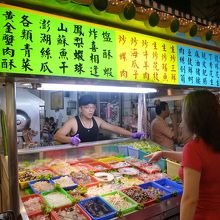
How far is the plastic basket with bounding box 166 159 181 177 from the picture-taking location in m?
3.22

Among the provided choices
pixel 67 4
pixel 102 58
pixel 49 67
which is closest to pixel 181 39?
pixel 102 58

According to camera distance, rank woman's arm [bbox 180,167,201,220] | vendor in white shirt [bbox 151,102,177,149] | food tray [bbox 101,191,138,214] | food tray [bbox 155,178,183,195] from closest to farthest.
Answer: woman's arm [bbox 180,167,201,220] → food tray [bbox 101,191,138,214] → food tray [bbox 155,178,183,195] → vendor in white shirt [bbox 151,102,177,149]

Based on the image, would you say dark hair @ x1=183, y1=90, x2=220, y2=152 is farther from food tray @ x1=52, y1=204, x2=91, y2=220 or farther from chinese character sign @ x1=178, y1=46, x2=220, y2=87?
chinese character sign @ x1=178, y1=46, x2=220, y2=87


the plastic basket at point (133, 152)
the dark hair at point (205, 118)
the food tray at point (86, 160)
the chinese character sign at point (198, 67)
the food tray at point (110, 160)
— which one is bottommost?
the food tray at point (110, 160)

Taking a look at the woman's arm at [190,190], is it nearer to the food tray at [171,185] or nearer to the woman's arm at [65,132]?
the food tray at [171,185]

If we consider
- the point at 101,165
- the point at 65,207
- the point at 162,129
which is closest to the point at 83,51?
the point at 65,207

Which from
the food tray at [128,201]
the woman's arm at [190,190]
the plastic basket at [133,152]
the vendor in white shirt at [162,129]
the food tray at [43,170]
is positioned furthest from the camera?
the vendor in white shirt at [162,129]

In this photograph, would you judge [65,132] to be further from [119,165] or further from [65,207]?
[65,207]

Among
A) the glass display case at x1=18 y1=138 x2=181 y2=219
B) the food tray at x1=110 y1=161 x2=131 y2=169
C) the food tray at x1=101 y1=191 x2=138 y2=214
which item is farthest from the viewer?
the food tray at x1=110 y1=161 x2=131 y2=169

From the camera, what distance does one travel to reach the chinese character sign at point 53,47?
210 cm

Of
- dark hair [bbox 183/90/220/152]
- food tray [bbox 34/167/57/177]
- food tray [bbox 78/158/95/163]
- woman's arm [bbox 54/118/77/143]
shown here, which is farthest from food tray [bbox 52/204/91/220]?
woman's arm [bbox 54/118/77/143]

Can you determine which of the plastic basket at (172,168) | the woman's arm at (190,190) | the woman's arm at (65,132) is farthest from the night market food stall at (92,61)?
the woman's arm at (190,190)

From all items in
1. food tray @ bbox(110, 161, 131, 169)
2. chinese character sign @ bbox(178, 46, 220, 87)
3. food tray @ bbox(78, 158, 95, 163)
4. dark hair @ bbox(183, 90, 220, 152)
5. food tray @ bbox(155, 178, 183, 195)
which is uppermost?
chinese character sign @ bbox(178, 46, 220, 87)

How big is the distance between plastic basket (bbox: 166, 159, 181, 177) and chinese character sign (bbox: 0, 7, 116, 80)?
4.79 ft
